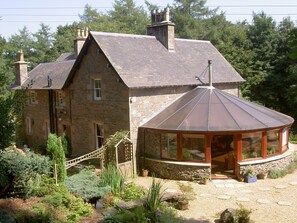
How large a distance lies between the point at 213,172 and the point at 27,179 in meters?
8.79

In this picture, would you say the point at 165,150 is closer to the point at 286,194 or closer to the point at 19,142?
the point at 286,194

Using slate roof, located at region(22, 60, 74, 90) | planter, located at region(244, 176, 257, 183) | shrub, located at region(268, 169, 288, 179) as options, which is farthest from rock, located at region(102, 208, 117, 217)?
slate roof, located at region(22, 60, 74, 90)

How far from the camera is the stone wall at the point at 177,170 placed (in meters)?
15.6

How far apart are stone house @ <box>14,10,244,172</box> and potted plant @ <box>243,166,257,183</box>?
5.70 m

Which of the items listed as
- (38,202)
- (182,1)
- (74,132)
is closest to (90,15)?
(182,1)

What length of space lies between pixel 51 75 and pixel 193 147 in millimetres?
14913

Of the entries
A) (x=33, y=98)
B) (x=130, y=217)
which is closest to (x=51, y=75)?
(x=33, y=98)

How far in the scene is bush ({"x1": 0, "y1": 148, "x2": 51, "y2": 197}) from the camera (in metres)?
12.2

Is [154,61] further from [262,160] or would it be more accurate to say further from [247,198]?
[247,198]

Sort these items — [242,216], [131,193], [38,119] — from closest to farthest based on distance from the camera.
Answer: [242,216] → [131,193] → [38,119]

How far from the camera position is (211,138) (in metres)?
16.0

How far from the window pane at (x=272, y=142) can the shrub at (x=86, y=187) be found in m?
8.74

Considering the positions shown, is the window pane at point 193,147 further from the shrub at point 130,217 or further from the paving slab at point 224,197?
the shrub at point 130,217

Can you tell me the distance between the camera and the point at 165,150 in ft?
54.4
